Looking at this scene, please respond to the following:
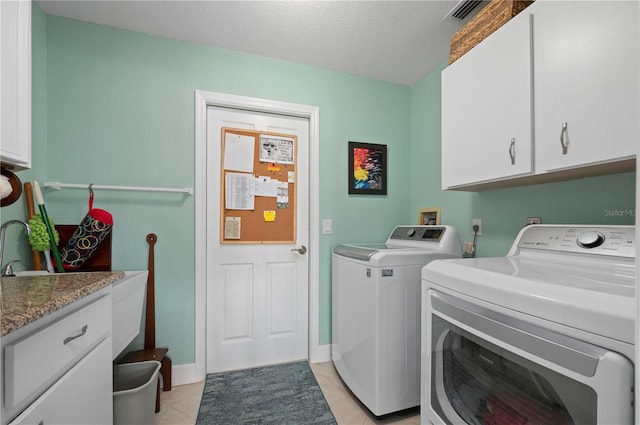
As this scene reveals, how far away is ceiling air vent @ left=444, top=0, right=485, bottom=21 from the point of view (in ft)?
4.98

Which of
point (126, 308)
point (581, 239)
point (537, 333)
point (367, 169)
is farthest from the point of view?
point (367, 169)

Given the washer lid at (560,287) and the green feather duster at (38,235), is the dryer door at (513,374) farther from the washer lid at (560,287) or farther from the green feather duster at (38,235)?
the green feather duster at (38,235)

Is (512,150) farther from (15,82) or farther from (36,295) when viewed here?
(15,82)

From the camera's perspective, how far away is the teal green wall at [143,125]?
1697 millimetres

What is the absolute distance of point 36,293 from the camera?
0.78m

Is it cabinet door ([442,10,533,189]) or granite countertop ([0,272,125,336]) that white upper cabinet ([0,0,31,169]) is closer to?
granite countertop ([0,272,125,336])

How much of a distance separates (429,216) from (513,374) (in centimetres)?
155

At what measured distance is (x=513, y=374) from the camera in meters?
0.79

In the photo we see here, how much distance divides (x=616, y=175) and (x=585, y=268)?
0.53 m

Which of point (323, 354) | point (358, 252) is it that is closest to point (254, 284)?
point (323, 354)

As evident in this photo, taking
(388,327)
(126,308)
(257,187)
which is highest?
(257,187)

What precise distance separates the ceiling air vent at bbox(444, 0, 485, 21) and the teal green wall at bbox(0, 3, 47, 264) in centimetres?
251

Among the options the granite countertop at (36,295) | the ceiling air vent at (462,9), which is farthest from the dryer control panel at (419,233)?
the granite countertop at (36,295)

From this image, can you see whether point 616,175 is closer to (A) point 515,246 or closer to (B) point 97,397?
(A) point 515,246
